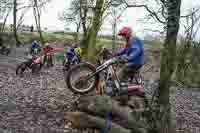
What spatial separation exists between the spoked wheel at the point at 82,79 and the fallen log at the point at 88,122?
0.59 m

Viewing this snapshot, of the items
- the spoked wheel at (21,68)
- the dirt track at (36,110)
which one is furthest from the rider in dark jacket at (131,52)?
the spoked wheel at (21,68)

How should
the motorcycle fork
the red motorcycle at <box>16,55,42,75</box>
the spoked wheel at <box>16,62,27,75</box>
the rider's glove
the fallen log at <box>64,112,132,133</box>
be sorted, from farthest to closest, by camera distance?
the red motorcycle at <box>16,55,42,75</box>, the spoked wheel at <box>16,62,27,75</box>, the motorcycle fork, the rider's glove, the fallen log at <box>64,112,132,133</box>

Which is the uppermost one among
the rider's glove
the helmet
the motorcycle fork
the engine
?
the helmet

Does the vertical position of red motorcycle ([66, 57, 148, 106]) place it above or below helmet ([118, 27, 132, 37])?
below

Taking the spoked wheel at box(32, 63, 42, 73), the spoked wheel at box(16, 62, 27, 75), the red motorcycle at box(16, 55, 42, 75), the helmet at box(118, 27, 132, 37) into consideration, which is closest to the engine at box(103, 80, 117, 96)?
the helmet at box(118, 27, 132, 37)

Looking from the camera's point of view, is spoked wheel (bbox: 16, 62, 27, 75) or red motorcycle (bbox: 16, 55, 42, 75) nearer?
spoked wheel (bbox: 16, 62, 27, 75)

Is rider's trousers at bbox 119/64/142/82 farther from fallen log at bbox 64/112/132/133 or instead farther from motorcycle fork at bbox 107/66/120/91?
fallen log at bbox 64/112/132/133

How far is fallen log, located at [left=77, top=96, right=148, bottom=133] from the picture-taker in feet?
22.2

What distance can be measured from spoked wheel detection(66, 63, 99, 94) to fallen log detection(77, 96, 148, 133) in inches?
14.7

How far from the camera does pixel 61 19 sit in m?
51.9

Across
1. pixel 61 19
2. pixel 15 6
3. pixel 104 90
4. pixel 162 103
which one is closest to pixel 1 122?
pixel 104 90

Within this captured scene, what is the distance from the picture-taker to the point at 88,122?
22.4 feet

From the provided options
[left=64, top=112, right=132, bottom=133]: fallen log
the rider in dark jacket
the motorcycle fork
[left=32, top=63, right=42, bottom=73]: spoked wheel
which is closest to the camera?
[left=64, top=112, right=132, bottom=133]: fallen log

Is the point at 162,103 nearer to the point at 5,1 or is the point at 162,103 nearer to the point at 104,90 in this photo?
the point at 104,90
